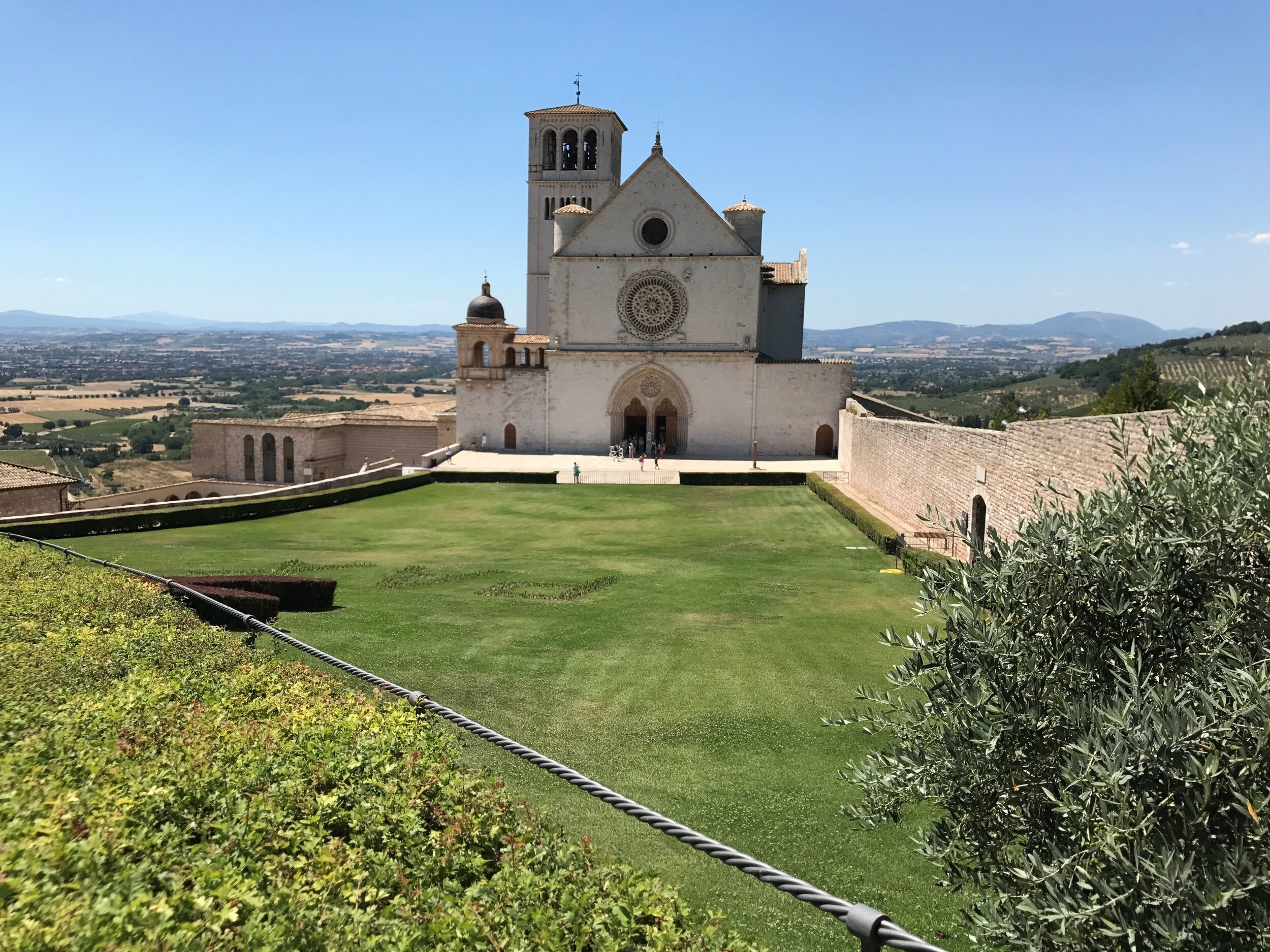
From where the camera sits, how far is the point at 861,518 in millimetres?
23906

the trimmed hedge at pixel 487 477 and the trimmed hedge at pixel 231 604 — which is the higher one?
the trimmed hedge at pixel 231 604

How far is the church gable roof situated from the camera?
135 ft

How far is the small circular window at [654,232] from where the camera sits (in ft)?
137

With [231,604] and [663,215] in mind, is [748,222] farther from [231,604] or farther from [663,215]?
[231,604]

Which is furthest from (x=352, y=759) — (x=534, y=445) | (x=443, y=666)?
(x=534, y=445)

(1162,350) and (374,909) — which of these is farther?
(1162,350)

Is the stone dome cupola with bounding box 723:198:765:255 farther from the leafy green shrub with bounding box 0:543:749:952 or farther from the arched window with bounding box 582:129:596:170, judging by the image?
the leafy green shrub with bounding box 0:543:749:952

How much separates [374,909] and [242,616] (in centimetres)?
414

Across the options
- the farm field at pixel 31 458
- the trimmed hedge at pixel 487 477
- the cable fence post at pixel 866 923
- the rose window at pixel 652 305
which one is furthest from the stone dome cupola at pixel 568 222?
the farm field at pixel 31 458

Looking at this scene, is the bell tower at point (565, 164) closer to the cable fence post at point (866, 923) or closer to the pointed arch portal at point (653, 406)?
the pointed arch portal at point (653, 406)

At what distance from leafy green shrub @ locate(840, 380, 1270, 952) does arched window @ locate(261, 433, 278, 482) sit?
46.0 metres

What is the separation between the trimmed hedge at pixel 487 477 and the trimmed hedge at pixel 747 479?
18.1 ft

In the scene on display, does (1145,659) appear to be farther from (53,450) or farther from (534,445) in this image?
(53,450)

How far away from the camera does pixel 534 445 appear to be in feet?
143
